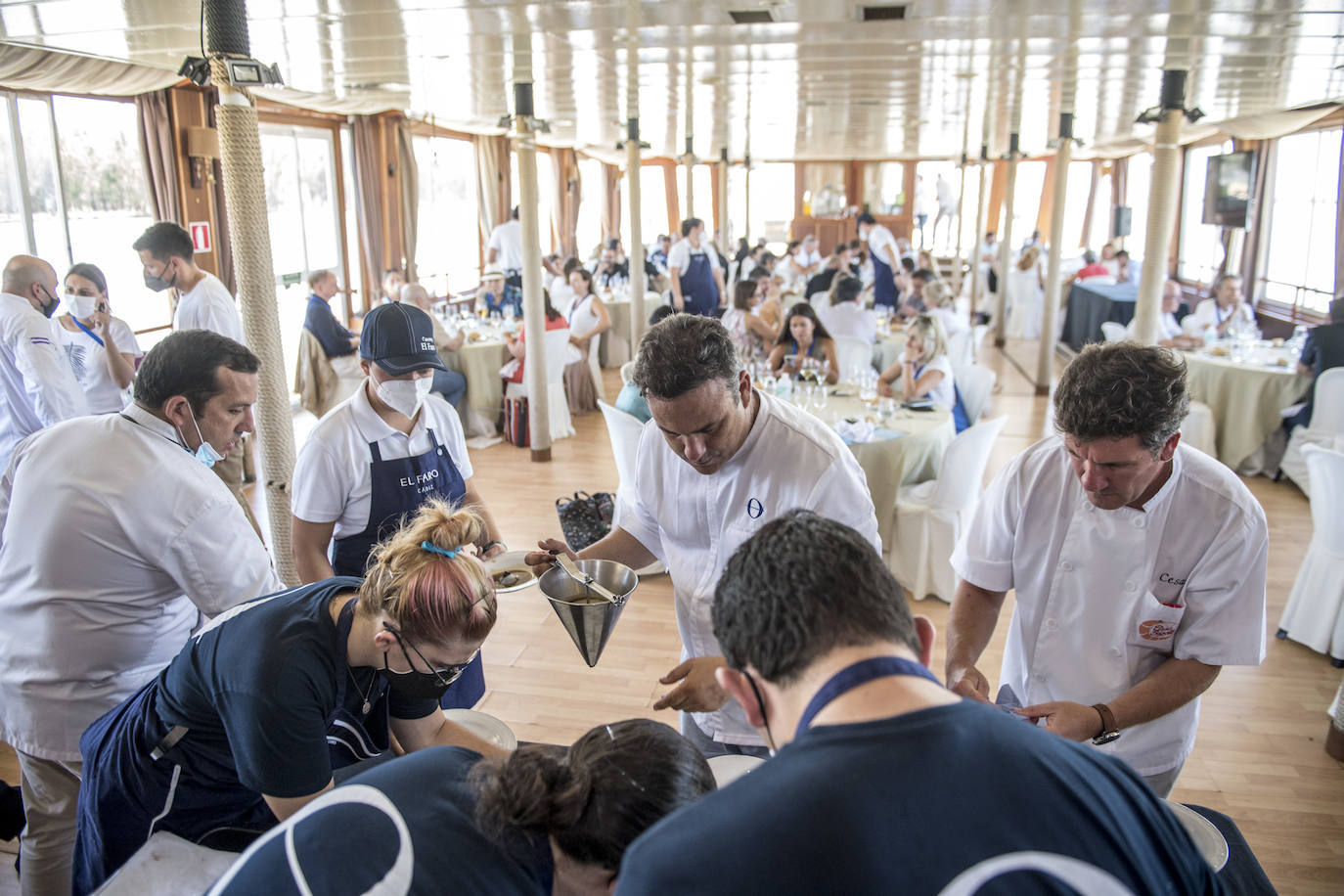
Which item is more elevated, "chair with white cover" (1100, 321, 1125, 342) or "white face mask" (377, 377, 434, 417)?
"white face mask" (377, 377, 434, 417)

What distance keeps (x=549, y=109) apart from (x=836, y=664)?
28.6ft

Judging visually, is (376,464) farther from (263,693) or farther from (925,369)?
(925,369)

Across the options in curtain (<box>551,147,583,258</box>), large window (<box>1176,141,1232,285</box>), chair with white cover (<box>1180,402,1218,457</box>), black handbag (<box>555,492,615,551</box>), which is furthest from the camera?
curtain (<box>551,147,583,258</box>)

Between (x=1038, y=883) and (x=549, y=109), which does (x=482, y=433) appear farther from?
(x=1038, y=883)

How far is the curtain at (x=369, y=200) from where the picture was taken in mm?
9898

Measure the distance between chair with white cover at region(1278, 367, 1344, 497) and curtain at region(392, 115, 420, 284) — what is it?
889 cm

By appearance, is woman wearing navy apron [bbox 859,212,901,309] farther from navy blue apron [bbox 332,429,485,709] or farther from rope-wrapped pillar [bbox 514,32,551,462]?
navy blue apron [bbox 332,429,485,709]

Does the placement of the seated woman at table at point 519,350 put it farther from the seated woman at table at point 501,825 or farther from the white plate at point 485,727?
the seated woman at table at point 501,825

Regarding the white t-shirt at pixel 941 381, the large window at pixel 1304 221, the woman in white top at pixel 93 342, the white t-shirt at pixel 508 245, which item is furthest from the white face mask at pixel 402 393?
the large window at pixel 1304 221

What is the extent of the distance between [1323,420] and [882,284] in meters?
6.44

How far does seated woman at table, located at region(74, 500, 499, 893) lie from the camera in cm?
136

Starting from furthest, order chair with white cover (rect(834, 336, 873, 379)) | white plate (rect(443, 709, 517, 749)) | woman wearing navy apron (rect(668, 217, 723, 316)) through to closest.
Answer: woman wearing navy apron (rect(668, 217, 723, 316))
chair with white cover (rect(834, 336, 873, 379))
white plate (rect(443, 709, 517, 749))

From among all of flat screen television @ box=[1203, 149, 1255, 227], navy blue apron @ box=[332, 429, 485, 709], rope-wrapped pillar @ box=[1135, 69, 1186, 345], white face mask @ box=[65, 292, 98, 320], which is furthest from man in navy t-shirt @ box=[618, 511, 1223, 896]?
flat screen television @ box=[1203, 149, 1255, 227]

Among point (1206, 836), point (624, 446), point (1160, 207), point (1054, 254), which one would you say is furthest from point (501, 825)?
point (1054, 254)
